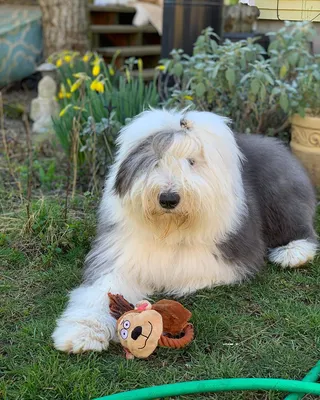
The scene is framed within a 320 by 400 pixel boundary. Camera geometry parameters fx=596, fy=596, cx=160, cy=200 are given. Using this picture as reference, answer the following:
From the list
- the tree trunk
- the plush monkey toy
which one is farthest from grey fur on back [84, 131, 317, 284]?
the tree trunk

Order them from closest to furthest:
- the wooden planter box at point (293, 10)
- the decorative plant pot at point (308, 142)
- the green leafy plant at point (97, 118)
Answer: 1. the wooden planter box at point (293, 10)
2. the green leafy plant at point (97, 118)
3. the decorative plant pot at point (308, 142)

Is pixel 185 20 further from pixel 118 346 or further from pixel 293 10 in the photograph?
pixel 118 346

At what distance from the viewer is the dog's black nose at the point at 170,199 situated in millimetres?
2732

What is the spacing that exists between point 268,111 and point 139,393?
11.6 ft

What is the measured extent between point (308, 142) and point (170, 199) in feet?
8.98

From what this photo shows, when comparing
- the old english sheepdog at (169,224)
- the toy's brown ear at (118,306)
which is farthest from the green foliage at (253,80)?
the toy's brown ear at (118,306)

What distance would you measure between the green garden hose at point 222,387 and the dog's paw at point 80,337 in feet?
1.42

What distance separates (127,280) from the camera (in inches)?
124

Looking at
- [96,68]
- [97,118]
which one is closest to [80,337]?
[97,118]

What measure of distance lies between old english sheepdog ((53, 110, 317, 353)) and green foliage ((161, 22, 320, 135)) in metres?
1.42

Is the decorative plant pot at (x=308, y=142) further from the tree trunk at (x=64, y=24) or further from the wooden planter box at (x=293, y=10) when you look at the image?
the tree trunk at (x=64, y=24)

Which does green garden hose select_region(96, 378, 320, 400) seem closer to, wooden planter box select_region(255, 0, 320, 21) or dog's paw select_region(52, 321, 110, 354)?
dog's paw select_region(52, 321, 110, 354)

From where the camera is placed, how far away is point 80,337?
267 centimetres

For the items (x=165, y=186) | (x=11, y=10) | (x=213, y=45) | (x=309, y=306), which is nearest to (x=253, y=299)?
(x=309, y=306)
